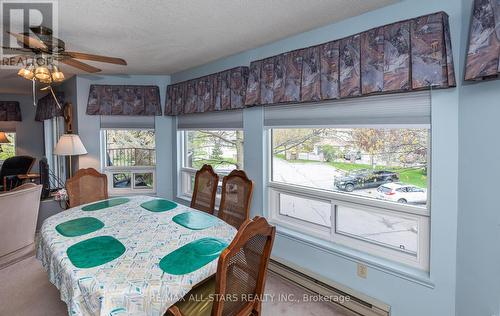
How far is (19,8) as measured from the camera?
6.05 ft

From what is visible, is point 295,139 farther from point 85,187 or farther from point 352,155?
point 85,187

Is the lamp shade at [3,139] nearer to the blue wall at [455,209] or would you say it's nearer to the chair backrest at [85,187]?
the chair backrest at [85,187]

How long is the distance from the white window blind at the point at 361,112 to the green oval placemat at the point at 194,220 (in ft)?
3.76

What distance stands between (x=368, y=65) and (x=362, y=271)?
1.56m

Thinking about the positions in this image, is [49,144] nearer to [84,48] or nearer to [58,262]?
[84,48]

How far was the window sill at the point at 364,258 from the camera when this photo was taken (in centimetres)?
184

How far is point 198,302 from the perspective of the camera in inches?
60.3

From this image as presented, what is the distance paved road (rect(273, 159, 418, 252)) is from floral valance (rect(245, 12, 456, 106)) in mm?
704

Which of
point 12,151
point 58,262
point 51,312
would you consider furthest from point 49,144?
point 58,262

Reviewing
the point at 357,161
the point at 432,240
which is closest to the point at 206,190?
the point at 357,161

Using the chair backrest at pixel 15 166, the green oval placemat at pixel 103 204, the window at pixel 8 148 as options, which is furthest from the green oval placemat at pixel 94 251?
the window at pixel 8 148

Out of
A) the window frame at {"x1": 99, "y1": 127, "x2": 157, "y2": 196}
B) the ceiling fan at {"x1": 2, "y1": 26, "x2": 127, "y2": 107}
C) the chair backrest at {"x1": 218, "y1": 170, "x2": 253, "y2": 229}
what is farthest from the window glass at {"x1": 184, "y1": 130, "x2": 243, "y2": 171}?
the ceiling fan at {"x1": 2, "y1": 26, "x2": 127, "y2": 107}

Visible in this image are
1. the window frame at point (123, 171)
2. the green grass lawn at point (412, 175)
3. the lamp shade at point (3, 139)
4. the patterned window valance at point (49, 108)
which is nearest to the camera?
the green grass lawn at point (412, 175)

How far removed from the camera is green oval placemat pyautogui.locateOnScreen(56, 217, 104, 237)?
1916mm
